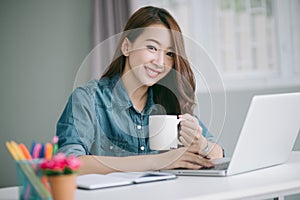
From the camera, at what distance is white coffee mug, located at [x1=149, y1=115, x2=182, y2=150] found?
183 cm

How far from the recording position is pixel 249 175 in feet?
5.74

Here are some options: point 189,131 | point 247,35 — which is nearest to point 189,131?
point 189,131

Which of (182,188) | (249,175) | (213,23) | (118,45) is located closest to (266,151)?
(249,175)

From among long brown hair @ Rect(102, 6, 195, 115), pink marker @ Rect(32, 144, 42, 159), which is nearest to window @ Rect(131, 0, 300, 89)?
long brown hair @ Rect(102, 6, 195, 115)

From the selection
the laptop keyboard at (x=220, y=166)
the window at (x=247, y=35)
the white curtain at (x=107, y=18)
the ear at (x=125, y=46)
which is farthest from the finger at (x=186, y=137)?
the window at (x=247, y=35)

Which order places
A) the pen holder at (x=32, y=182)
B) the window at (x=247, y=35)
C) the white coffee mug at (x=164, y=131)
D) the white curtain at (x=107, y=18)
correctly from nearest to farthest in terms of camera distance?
the pen holder at (x=32, y=182) < the white coffee mug at (x=164, y=131) < the white curtain at (x=107, y=18) < the window at (x=247, y=35)

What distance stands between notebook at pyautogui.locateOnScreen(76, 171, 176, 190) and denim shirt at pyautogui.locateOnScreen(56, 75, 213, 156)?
0.52 ft

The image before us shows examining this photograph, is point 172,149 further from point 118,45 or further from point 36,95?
point 36,95

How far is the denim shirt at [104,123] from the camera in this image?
6.32ft

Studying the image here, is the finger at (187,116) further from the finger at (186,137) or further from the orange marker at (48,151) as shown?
the orange marker at (48,151)

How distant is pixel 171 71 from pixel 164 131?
212 mm

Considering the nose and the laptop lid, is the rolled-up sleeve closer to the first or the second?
the nose

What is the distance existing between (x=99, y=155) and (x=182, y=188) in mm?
452

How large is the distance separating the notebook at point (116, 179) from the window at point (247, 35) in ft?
6.99
